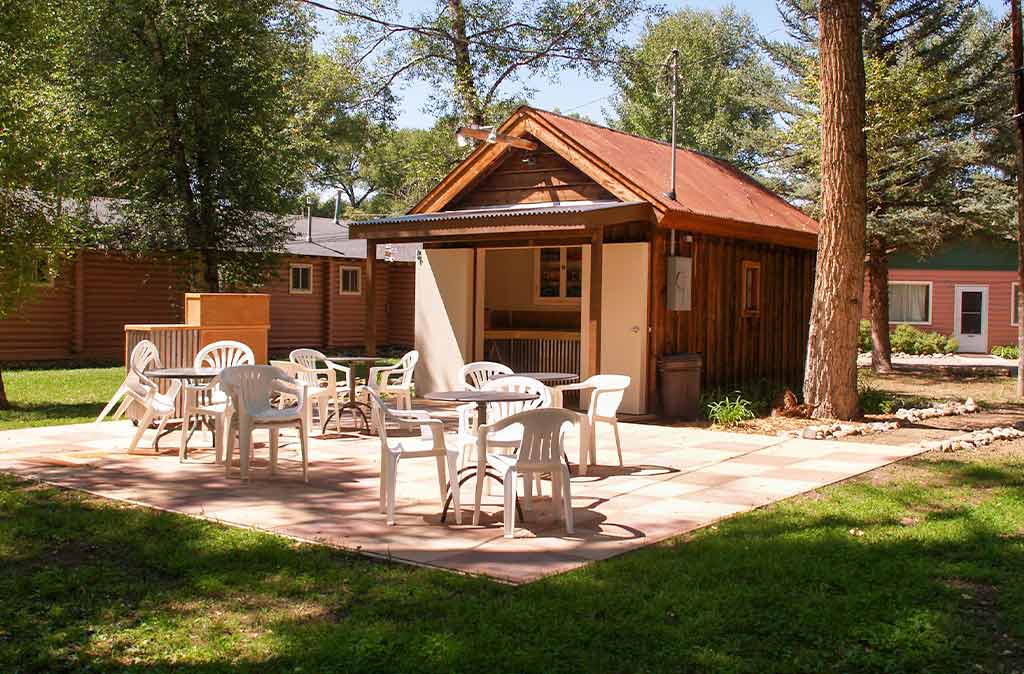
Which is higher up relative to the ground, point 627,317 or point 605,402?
point 627,317

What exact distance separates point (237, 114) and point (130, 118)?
1795 mm

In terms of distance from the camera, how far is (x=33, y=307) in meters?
19.2

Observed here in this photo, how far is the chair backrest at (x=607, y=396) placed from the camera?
8078 millimetres

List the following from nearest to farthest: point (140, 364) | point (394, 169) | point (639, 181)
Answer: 1. point (140, 364)
2. point (639, 181)
3. point (394, 169)

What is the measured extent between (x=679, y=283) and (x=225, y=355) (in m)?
5.14

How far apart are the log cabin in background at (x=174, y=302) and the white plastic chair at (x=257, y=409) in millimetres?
7034

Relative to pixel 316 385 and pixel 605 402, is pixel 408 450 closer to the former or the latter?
pixel 605 402

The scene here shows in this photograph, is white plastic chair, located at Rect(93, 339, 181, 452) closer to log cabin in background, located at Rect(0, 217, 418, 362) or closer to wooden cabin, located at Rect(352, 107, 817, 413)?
wooden cabin, located at Rect(352, 107, 817, 413)

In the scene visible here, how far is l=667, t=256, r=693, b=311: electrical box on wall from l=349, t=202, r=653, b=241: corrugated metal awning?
725mm

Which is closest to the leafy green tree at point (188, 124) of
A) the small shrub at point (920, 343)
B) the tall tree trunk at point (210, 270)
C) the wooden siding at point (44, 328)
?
the tall tree trunk at point (210, 270)

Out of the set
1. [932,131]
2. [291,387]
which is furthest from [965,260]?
[291,387]

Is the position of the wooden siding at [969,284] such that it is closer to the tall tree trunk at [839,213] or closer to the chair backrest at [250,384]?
the tall tree trunk at [839,213]

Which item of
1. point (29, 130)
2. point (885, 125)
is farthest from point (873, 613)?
point (885, 125)

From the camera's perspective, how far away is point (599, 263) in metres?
10.8
